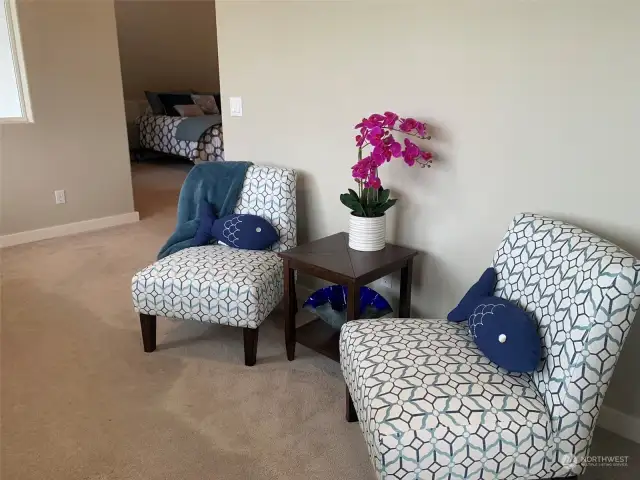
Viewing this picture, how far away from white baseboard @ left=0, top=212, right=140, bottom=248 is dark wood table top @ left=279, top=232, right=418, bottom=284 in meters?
2.74

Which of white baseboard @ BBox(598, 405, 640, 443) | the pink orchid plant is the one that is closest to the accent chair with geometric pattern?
the pink orchid plant

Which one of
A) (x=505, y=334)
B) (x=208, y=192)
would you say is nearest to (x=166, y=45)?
(x=208, y=192)

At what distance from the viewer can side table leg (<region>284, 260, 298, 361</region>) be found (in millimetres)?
2350

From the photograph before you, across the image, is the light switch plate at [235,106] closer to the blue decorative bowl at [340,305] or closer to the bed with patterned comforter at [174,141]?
the blue decorative bowl at [340,305]

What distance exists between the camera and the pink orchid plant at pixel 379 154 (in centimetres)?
219

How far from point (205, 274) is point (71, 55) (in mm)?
2697

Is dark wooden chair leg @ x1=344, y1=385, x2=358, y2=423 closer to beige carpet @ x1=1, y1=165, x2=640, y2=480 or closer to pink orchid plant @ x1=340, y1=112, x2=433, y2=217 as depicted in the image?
beige carpet @ x1=1, y1=165, x2=640, y2=480

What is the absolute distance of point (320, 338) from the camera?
242cm

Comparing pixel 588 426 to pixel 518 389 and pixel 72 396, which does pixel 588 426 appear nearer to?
pixel 518 389

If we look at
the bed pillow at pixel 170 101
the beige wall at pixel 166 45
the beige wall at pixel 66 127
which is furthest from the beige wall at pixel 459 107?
the bed pillow at pixel 170 101

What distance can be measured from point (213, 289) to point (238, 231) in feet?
1.53

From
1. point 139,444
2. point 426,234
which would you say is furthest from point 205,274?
point 426,234

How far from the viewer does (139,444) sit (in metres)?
1.90

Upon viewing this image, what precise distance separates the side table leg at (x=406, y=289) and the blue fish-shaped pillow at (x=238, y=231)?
28.9 inches
